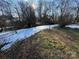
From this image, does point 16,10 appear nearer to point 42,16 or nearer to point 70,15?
point 42,16

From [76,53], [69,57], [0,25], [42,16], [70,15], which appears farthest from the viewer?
[42,16]

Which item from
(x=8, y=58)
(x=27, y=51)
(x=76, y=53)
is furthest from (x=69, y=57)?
(x=8, y=58)

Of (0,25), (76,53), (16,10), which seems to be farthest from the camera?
(16,10)

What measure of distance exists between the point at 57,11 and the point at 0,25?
25994mm

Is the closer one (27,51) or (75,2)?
(27,51)

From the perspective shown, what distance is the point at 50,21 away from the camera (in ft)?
162

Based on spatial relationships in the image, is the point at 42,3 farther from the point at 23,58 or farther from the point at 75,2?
the point at 23,58

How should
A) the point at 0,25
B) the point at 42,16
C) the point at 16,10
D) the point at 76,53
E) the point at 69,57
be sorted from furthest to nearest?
the point at 42,16
the point at 16,10
the point at 0,25
the point at 76,53
the point at 69,57

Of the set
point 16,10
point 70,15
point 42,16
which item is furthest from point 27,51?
point 42,16

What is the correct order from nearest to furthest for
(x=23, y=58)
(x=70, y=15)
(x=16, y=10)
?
(x=23, y=58) < (x=16, y=10) < (x=70, y=15)

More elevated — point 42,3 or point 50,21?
point 42,3

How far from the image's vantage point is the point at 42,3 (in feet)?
181

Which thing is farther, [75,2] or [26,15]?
[75,2]

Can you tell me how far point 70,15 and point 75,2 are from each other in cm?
411
